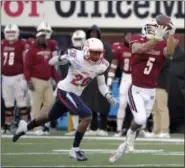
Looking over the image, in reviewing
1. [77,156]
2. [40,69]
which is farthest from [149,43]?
[40,69]

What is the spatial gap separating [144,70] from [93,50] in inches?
31.9

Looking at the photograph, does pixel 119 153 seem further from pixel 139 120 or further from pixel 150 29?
pixel 150 29

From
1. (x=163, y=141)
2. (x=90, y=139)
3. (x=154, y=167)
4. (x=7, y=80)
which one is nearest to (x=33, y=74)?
(x=7, y=80)

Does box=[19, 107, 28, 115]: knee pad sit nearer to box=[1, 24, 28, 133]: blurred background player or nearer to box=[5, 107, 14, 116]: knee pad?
box=[1, 24, 28, 133]: blurred background player

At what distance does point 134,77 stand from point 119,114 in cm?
385

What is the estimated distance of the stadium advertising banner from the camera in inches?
662

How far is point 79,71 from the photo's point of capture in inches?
433

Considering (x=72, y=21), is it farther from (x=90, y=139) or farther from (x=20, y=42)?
(x=90, y=139)

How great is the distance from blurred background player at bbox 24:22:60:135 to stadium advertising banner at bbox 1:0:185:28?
2037 mm

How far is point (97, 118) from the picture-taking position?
15.4 m

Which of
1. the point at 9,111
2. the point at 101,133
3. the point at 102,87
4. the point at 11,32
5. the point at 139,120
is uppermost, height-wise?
the point at 11,32

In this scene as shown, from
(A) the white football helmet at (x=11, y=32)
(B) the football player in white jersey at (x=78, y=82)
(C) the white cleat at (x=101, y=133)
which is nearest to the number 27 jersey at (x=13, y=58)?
(A) the white football helmet at (x=11, y=32)

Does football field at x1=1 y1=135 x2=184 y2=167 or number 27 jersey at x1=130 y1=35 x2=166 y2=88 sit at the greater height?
number 27 jersey at x1=130 y1=35 x2=166 y2=88

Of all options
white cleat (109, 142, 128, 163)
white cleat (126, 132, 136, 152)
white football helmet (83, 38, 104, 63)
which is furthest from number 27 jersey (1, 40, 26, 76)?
white cleat (109, 142, 128, 163)
